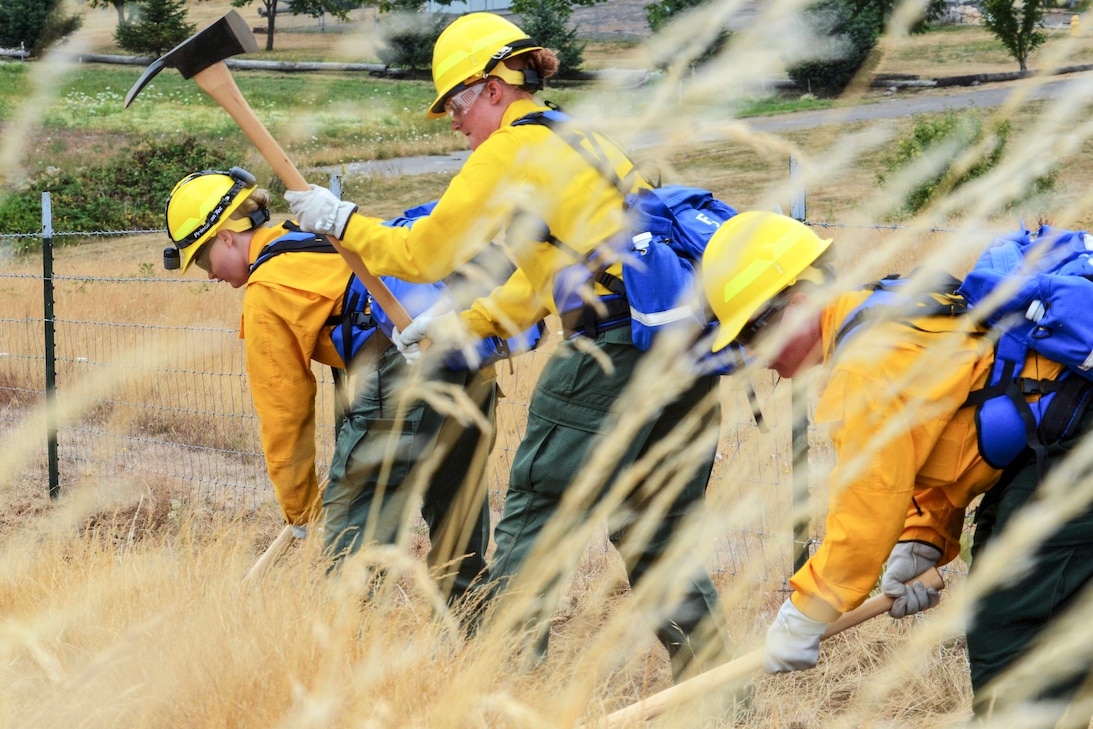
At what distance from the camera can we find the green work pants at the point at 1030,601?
7.73ft

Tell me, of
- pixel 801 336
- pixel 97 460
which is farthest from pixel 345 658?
pixel 97 460

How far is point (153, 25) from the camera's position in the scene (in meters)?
19.7

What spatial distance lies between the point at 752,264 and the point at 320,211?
1.28m

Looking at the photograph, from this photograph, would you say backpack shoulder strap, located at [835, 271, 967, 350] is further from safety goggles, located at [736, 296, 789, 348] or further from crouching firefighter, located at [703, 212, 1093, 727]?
safety goggles, located at [736, 296, 789, 348]

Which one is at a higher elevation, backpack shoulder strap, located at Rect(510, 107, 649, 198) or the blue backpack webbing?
backpack shoulder strap, located at Rect(510, 107, 649, 198)

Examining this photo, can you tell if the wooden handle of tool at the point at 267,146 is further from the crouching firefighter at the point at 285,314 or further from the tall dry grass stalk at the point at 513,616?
the tall dry grass stalk at the point at 513,616

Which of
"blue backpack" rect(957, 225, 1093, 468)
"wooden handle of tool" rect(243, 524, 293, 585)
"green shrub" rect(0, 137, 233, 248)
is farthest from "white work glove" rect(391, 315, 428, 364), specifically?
"green shrub" rect(0, 137, 233, 248)

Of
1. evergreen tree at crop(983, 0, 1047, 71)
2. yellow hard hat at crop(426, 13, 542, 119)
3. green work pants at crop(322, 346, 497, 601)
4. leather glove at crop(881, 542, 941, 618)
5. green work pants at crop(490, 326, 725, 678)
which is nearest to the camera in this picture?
leather glove at crop(881, 542, 941, 618)

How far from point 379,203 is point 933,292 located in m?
20.8

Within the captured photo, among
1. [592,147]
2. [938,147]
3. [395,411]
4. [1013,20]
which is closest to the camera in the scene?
[592,147]

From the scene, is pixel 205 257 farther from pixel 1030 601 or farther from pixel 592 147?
pixel 1030 601

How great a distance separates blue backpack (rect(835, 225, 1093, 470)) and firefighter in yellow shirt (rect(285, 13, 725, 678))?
0.86 m

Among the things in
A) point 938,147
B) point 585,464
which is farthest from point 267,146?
point 938,147

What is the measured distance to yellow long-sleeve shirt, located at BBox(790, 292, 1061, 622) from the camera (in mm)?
2303
